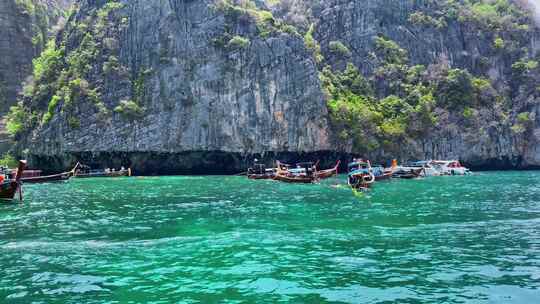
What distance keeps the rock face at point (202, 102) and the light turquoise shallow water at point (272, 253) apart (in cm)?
4448

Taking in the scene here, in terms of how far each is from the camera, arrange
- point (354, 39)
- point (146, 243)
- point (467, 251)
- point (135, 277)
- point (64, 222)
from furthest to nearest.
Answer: point (354, 39) → point (64, 222) → point (146, 243) → point (467, 251) → point (135, 277)

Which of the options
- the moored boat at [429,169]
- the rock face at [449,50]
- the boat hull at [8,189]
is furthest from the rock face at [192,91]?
the boat hull at [8,189]

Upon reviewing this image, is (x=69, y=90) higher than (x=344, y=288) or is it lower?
higher

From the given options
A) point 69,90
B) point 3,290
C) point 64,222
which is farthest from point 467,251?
point 69,90

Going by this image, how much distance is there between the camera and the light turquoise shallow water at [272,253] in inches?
505

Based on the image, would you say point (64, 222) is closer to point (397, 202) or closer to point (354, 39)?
point (397, 202)

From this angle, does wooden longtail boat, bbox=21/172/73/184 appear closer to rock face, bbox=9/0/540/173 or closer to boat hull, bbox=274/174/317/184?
rock face, bbox=9/0/540/173

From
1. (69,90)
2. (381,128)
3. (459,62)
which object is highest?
(459,62)

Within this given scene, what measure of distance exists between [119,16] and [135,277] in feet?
258

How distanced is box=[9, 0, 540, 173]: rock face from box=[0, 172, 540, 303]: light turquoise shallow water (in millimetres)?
44477

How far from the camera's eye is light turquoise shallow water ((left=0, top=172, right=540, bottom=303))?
12.8 meters

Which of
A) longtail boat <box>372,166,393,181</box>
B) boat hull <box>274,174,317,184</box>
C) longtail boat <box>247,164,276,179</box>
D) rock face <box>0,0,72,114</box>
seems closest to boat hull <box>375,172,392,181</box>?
longtail boat <box>372,166,393,181</box>

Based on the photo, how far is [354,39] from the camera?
95250 millimetres

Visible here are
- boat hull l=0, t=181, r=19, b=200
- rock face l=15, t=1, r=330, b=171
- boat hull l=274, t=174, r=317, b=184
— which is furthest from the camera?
rock face l=15, t=1, r=330, b=171
